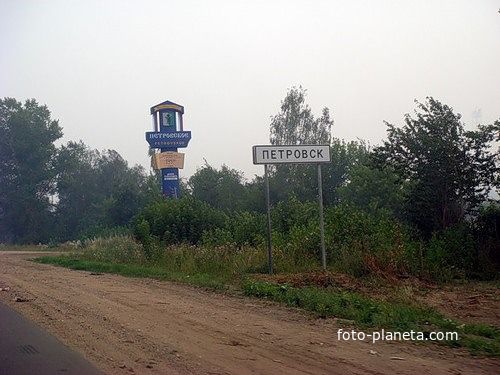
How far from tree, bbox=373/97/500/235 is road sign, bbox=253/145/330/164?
6.63 metres

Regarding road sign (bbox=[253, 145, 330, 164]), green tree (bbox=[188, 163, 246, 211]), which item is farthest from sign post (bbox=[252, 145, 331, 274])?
green tree (bbox=[188, 163, 246, 211])

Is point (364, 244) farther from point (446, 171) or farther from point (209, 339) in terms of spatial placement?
point (209, 339)

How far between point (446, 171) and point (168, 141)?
25596 millimetres

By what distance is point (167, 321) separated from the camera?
9859mm

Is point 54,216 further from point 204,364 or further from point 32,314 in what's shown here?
point 204,364

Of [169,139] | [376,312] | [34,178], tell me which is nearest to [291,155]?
[376,312]

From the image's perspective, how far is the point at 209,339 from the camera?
847cm

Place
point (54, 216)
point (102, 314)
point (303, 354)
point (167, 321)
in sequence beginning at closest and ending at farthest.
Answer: point (303, 354) → point (167, 321) → point (102, 314) → point (54, 216)

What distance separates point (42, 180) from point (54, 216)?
6030 millimetres

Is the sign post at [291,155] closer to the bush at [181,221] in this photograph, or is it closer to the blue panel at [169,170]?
the bush at [181,221]

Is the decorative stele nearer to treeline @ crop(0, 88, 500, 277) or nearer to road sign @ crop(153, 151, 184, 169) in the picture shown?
road sign @ crop(153, 151, 184, 169)

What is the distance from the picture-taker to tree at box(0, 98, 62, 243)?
6150 centimetres

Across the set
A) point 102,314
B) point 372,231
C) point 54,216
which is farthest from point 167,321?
point 54,216

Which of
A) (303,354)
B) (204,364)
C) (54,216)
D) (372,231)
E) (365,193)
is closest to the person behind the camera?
(204,364)
